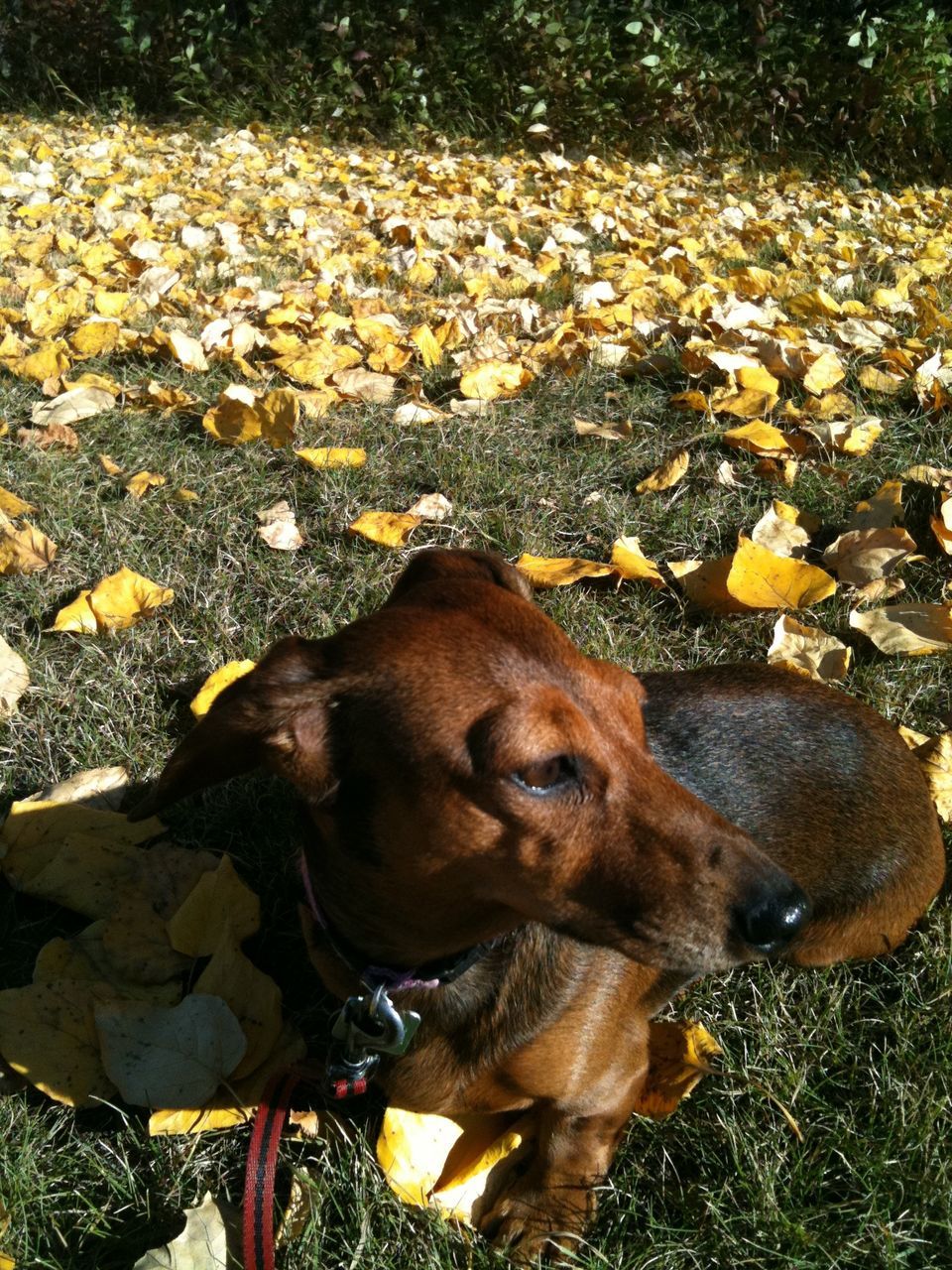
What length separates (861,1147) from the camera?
6.75 ft

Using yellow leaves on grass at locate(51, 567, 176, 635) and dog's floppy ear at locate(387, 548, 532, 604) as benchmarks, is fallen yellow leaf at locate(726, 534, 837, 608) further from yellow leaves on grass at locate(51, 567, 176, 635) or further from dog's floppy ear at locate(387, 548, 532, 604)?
yellow leaves on grass at locate(51, 567, 176, 635)

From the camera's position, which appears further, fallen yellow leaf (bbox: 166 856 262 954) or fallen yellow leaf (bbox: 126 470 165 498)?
fallen yellow leaf (bbox: 126 470 165 498)

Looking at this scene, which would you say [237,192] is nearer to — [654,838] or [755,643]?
[755,643]

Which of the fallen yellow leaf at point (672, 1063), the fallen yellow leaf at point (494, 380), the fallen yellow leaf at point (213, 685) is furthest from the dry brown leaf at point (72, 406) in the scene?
the fallen yellow leaf at point (672, 1063)

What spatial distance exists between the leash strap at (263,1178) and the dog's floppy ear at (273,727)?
71 cm

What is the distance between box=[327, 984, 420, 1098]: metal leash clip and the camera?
1.97m

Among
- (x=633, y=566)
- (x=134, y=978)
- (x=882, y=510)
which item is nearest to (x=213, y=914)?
(x=134, y=978)

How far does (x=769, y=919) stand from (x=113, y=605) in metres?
2.22

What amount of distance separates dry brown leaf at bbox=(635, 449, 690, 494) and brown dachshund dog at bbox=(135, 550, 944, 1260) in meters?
1.58

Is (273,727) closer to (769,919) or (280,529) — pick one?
(769,919)

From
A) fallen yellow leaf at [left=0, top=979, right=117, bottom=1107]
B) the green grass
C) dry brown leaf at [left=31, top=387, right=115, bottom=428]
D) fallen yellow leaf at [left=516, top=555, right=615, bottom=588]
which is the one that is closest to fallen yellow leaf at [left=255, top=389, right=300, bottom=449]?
the green grass

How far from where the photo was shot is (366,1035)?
6.59ft

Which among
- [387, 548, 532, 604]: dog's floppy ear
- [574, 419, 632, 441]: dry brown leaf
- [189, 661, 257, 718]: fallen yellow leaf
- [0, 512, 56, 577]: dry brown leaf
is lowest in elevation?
[189, 661, 257, 718]: fallen yellow leaf

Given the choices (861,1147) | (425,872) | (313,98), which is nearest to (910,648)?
(861,1147)
